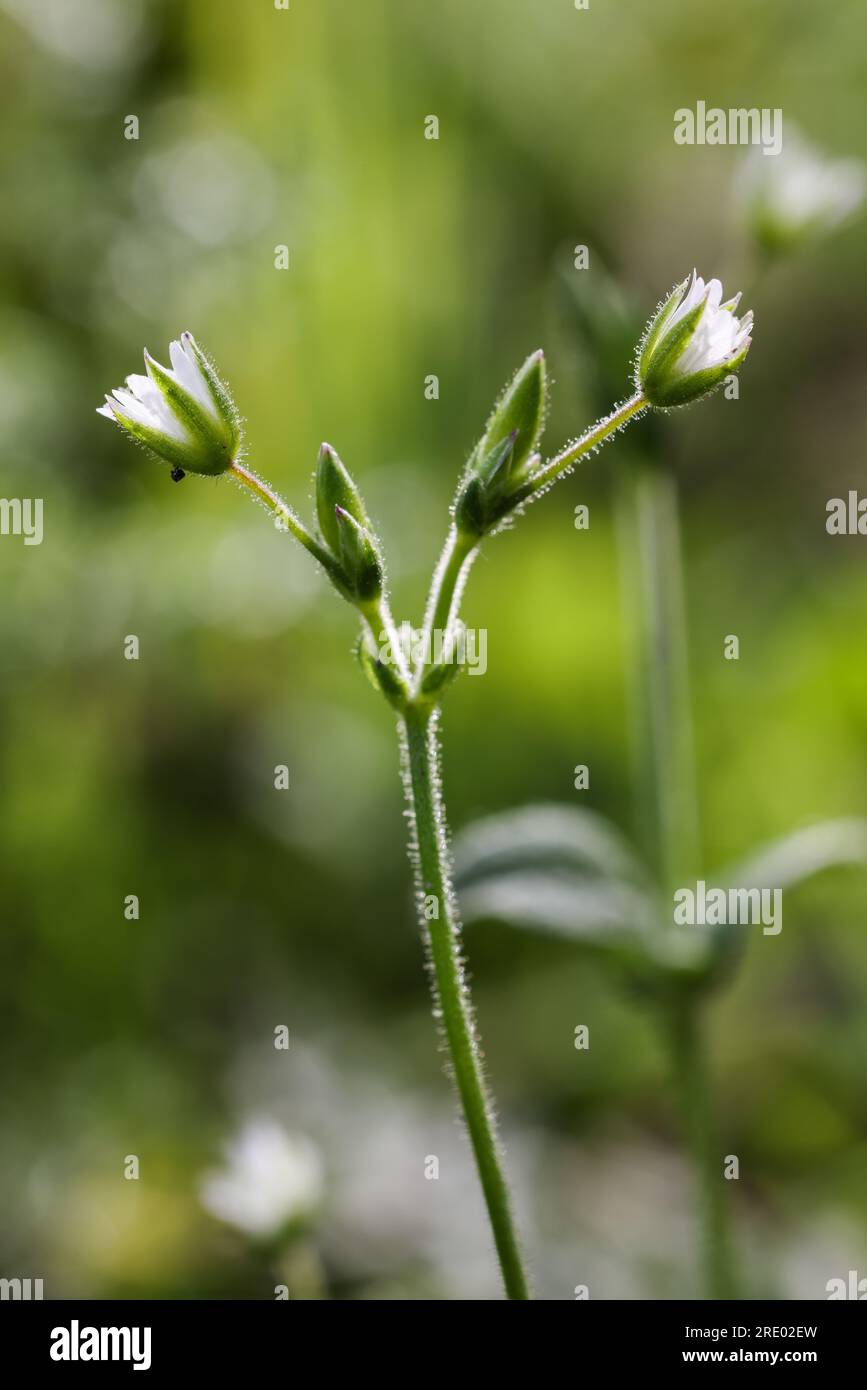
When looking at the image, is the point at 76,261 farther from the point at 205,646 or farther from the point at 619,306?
the point at 619,306

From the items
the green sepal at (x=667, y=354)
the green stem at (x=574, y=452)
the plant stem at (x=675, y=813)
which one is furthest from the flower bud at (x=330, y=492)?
the plant stem at (x=675, y=813)

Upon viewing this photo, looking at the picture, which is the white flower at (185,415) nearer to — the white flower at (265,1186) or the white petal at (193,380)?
the white petal at (193,380)

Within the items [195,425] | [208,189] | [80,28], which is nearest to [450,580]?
[195,425]

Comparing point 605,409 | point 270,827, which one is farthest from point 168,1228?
point 605,409

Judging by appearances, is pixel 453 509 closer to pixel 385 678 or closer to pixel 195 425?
pixel 385 678

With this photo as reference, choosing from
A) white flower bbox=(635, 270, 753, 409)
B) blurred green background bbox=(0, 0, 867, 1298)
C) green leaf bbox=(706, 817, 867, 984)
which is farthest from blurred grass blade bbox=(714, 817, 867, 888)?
white flower bbox=(635, 270, 753, 409)

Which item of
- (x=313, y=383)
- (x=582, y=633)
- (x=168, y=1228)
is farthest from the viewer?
(x=313, y=383)
